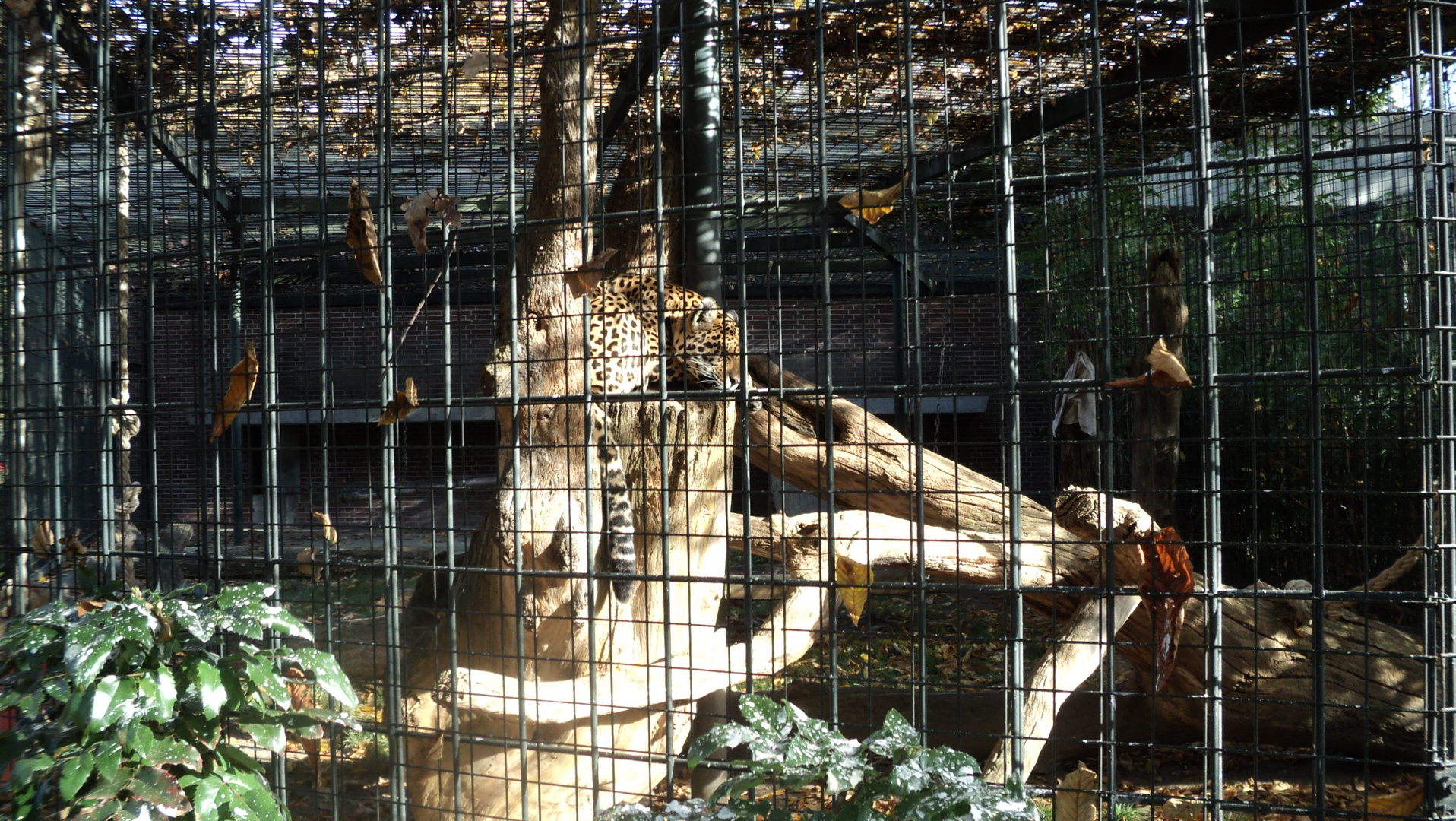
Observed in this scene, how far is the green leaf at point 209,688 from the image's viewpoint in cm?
271

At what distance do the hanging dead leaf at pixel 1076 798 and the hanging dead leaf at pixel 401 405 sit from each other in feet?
7.96

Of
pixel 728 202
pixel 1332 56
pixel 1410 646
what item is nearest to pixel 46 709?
pixel 728 202

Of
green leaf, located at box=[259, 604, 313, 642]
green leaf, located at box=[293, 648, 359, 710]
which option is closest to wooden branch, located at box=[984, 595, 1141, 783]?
green leaf, located at box=[293, 648, 359, 710]

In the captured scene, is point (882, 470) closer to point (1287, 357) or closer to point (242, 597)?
point (242, 597)

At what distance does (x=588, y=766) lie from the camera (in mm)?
4516

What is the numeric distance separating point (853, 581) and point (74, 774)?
90.3 inches

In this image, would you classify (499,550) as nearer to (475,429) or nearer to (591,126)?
(591,126)

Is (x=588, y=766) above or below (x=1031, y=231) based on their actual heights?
below

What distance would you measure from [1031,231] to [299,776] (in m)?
8.56

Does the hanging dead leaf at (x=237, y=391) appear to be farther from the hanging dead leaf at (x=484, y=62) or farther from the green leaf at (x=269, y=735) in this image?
the hanging dead leaf at (x=484, y=62)

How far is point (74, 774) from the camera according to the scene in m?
2.50

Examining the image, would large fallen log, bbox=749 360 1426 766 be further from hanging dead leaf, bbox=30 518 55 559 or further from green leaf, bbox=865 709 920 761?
hanging dead leaf, bbox=30 518 55 559

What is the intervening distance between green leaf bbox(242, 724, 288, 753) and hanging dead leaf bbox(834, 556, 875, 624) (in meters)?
1.83

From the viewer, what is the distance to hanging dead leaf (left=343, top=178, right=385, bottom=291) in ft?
10.7
